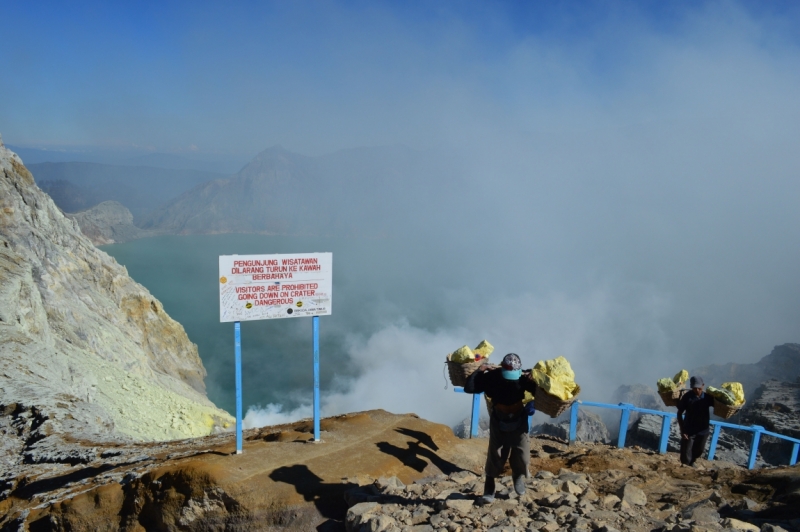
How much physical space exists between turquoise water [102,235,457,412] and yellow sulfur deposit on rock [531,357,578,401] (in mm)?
30032

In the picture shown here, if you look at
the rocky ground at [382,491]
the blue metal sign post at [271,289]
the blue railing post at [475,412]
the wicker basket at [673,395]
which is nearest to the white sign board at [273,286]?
the blue metal sign post at [271,289]

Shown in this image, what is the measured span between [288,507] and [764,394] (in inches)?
951

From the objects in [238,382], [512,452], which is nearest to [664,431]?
[512,452]

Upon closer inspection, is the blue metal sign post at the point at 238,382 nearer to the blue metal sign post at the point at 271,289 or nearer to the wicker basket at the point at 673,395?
the blue metal sign post at the point at 271,289

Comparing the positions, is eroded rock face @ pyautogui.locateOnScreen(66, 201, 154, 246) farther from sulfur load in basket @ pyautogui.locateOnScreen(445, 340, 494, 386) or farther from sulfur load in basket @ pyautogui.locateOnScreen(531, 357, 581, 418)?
sulfur load in basket @ pyautogui.locateOnScreen(531, 357, 581, 418)

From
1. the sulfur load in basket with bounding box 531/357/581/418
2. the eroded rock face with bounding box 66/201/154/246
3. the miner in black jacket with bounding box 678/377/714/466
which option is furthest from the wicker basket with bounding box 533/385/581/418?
the eroded rock face with bounding box 66/201/154/246

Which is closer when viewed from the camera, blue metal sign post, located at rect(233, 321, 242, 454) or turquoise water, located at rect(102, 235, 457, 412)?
blue metal sign post, located at rect(233, 321, 242, 454)

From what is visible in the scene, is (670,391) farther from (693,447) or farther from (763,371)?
(763,371)

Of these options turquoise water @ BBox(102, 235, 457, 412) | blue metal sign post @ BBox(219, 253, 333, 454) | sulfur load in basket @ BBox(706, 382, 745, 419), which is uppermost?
blue metal sign post @ BBox(219, 253, 333, 454)

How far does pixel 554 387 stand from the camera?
245 inches

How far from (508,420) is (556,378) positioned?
0.93m

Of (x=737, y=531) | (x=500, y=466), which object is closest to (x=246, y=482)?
(x=500, y=466)

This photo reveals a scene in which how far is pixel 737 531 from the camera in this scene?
15.4 feet

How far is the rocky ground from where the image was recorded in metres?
5.42
